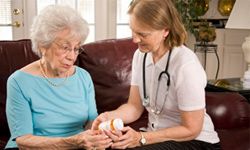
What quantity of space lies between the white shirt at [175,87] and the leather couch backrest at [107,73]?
1.75ft

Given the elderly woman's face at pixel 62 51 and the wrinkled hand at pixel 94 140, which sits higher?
the elderly woman's face at pixel 62 51

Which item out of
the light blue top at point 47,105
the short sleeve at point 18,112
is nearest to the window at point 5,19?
the light blue top at point 47,105

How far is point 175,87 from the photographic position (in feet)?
4.44

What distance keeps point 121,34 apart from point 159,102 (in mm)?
2359

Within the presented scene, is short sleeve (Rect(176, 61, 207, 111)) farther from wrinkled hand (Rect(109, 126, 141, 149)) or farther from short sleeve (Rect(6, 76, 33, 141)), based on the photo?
short sleeve (Rect(6, 76, 33, 141))

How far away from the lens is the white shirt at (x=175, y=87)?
1310 millimetres

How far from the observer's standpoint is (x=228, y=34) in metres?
3.73

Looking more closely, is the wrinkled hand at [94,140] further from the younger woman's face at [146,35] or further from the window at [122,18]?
the window at [122,18]

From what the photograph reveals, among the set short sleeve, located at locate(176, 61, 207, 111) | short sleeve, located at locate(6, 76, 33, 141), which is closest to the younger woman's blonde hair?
short sleeve, located at locate(176, 61, 207, 111)

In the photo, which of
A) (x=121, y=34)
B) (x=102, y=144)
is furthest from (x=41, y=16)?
(x=121, y=34)

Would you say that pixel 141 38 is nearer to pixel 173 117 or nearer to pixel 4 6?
pixel 173 117

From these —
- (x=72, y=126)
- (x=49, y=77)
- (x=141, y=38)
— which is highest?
(x=141, y=38)

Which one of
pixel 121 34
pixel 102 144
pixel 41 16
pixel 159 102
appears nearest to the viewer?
pixel 102 144

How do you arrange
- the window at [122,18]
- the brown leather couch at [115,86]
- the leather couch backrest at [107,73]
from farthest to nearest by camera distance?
the window at [122,18] < the leather couch backrest at [107,73] < the brown leather couch at [115,86]
